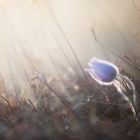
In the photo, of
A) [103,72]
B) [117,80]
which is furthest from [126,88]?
[103,72]

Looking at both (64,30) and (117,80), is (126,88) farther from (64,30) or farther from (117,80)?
(64,30)

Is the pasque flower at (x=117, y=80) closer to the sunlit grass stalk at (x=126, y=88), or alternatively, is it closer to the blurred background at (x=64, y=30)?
the sunlit grass stalk at (x=126, y=88)

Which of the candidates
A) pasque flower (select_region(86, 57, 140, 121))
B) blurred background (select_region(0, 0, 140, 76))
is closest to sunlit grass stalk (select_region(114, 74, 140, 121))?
pasque flower (select_region(86, 57, 140, 121))

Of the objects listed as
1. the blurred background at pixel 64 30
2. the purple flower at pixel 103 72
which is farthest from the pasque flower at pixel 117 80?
the blurred background at pixel 64 30

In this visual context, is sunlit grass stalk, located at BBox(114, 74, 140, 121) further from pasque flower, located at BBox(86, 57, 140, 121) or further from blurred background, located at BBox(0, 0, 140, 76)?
blurred background, located at BBox(0, 0, 140, 76)

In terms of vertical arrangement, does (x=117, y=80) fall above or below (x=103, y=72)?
below

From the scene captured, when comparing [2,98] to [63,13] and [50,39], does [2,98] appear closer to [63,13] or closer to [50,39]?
[50,39]

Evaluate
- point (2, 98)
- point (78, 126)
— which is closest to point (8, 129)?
point (2, 98)

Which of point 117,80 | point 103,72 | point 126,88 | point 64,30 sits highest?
point 64,30
